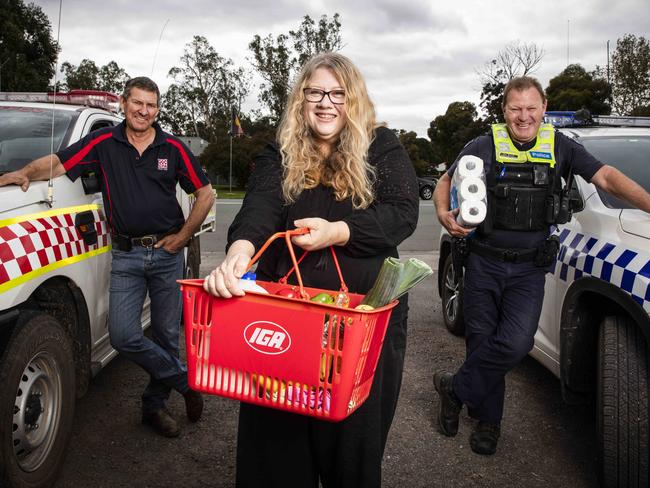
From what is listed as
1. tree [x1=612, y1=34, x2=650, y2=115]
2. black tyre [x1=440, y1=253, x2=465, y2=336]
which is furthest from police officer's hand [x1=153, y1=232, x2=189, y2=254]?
tree [x1=612, y1=34, x2=650, y2=115]

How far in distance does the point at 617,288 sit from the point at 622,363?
13.7 inches

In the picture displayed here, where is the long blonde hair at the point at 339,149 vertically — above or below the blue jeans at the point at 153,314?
above

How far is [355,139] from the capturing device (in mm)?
2020

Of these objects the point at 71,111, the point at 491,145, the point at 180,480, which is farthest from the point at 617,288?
the point at 71,111

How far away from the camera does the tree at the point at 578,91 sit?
3031 cm

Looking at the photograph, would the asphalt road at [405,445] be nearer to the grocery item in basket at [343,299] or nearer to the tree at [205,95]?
the grocery item in basket at [343,299]

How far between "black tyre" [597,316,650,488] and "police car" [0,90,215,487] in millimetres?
2568

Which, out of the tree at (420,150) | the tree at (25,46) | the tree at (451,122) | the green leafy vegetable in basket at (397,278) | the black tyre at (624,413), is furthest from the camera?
the tree at (451,122)

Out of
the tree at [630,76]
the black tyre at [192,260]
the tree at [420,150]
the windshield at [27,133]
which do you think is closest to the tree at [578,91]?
the tree at [630,76]

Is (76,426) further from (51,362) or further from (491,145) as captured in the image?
(491,145)

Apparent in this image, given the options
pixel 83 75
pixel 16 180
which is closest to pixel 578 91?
pixel 16 180

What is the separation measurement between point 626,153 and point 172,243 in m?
2.95

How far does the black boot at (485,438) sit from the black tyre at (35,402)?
2172 millimetres

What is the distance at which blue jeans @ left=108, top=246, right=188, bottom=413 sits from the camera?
337 cm
